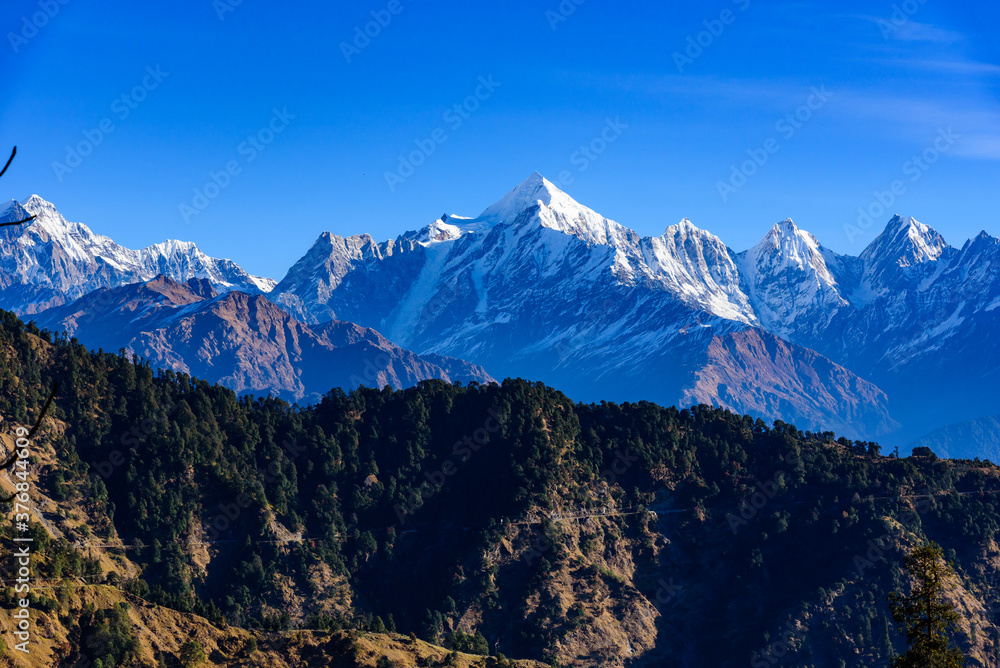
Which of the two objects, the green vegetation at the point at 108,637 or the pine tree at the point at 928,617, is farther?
the green vegetation at the point at 108,637

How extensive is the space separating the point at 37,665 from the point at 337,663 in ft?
166

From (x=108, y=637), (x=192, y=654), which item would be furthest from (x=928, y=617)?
(x=108, y=637)

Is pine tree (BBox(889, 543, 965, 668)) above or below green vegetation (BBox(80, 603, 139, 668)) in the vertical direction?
above

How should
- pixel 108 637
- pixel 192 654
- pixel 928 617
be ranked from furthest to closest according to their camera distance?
pixel 192 654 < pixel 108 637 < pixel 928 617

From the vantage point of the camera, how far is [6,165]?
48.9 meters

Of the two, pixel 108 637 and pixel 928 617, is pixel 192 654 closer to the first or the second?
pixel 108 637

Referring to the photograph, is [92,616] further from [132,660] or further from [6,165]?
[6,165]

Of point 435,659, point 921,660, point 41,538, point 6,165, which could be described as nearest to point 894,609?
point 921,660

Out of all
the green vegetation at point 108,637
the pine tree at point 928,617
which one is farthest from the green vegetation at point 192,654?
the pine tree at point 928,617

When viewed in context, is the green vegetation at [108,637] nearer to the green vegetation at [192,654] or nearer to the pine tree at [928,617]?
the green vegetation at [192,654]

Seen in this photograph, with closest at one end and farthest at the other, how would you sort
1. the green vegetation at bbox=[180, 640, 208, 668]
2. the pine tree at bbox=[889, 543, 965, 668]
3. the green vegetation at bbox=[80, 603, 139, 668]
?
the pine tree at bbox=[889, 543, 965, 668] → the green vegetation at bbox=[80, 603, 139, 668] → the green vegetation at bbox=[180, 640, 208, 668]

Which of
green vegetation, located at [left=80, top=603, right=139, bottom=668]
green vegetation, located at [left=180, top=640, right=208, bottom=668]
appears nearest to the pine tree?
green vegetation, located at [left=180, top=640, right=208, bottom=668]

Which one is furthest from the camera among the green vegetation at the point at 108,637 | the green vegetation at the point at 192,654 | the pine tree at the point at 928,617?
the green vegetation at the point at 192,654

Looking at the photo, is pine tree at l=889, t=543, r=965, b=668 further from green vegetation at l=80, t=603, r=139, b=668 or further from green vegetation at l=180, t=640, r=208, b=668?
green vegetation at l=80, t=603, r=139, b=668
